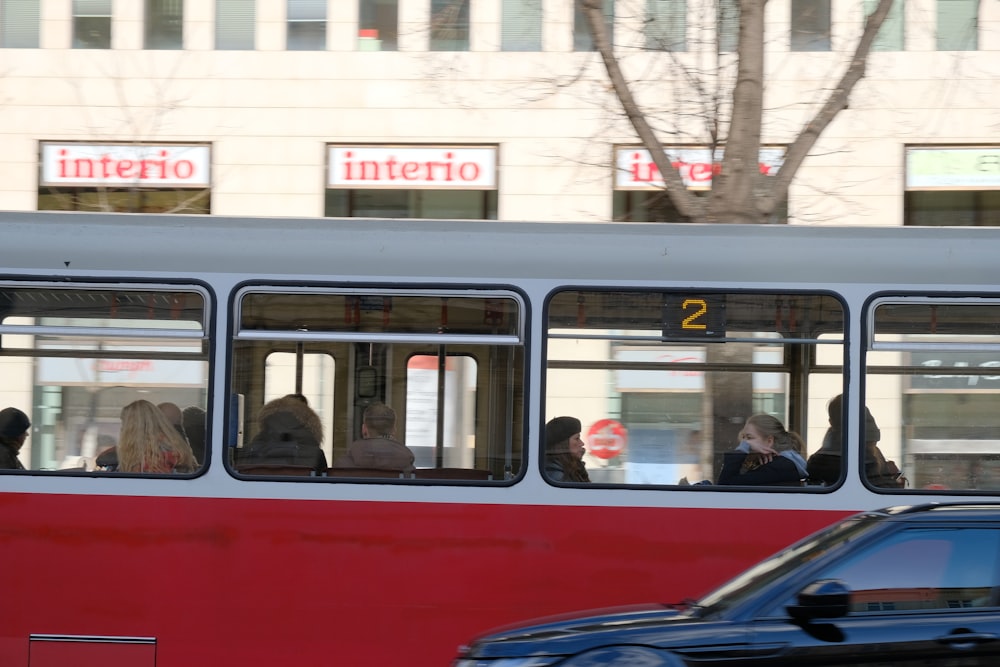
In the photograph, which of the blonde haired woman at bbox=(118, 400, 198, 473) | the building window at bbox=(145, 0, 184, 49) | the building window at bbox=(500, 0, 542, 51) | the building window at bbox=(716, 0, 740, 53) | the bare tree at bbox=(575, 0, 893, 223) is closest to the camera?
the blonde haired woman at bbox=(118, 400, 198, 473)

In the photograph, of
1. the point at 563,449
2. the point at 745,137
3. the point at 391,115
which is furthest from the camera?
the point at 391,115

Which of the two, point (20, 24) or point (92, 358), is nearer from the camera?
point (92, 358)

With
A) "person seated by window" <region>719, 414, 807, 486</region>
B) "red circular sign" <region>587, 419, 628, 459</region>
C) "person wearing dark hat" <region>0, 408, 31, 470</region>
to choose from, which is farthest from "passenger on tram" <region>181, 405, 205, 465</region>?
"person seated by window" <region>719, 414, 807, 486</region>

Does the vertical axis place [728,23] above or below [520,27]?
below

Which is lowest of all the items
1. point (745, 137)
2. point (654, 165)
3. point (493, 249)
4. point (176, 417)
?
point (176, 417)

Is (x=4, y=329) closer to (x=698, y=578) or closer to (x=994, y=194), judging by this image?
(x=698, y=578)

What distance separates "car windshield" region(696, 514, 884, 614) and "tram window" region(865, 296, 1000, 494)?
1.48m

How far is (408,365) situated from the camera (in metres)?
6.35

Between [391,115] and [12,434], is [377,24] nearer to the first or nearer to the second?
[391,115]

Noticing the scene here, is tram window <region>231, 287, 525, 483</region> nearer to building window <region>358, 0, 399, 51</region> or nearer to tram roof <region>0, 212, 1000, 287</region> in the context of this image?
tram roof <region>0, 212, 1000, 287</region>

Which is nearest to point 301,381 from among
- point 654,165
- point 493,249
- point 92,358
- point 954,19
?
point 92,358

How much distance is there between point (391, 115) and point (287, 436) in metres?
10.8

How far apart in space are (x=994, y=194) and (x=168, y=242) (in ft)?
44.1

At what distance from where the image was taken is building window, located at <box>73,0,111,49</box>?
16.9 meters
